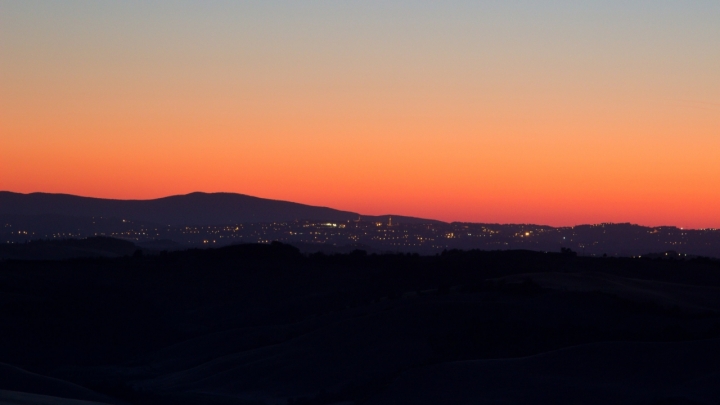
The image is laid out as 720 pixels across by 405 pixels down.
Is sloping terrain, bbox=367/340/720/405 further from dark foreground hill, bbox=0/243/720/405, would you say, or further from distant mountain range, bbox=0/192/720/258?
distant mountain range, bbox=0/192/720/258

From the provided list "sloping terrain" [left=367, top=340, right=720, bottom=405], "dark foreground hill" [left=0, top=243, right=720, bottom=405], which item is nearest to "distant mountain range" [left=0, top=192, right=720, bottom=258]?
"dark foreground hill" [left=0, top=243, right=720, bottom=405]

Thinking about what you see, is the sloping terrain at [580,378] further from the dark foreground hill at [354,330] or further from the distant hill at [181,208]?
the distant hill at [181,208]

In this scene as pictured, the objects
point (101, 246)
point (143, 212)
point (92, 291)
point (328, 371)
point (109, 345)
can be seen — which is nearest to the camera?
point (328, 371)

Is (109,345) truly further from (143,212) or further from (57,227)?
(143,212)

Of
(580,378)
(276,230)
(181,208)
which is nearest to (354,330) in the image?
(580,378)

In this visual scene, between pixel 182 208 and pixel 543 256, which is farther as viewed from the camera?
pixel 182 208

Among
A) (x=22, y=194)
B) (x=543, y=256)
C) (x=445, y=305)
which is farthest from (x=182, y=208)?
(x=445, y=305)

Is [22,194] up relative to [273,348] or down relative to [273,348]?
up
